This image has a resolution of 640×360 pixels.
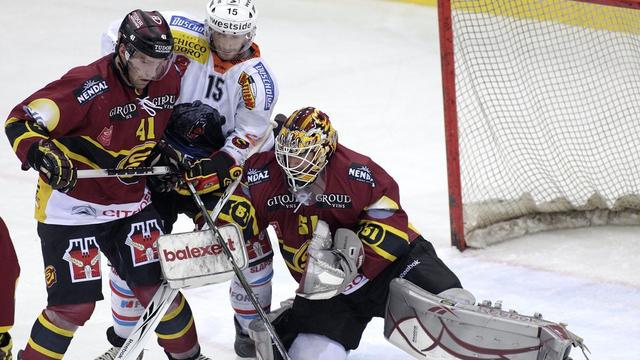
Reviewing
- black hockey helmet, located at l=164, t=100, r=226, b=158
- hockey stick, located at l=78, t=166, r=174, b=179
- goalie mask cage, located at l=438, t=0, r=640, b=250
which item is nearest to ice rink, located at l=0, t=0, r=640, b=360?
goalie mask cage, located at l=438, t=0, r=640, b=250

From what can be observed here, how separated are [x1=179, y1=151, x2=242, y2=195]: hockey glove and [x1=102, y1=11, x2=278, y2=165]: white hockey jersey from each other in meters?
0.11

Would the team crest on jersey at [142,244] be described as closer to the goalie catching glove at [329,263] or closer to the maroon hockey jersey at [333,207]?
the maroon hockey jersey at [333,207]

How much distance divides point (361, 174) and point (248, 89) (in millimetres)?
507

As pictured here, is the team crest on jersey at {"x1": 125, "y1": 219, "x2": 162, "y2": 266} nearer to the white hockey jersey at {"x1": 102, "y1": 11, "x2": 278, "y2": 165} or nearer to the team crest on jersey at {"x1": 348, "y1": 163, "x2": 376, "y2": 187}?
the white hockey jersey at {"x1": 102, "y1": 11, "x2": 278, "y2": 165}

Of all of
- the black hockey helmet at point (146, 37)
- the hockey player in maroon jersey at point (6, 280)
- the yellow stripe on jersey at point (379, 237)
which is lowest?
the hockey player in maroon jersey at point (6, 280)

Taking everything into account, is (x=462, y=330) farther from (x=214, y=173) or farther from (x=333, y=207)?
(x=214, y=173)

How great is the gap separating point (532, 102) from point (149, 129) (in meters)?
2.40

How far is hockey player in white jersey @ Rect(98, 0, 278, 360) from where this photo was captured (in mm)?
3561

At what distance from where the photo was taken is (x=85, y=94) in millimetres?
3143

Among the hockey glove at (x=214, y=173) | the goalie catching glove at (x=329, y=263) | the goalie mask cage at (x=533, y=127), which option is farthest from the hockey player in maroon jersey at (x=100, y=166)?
the goalie mask cage at (x=533, y=127)

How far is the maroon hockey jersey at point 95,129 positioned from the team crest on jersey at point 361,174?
0.59 metres

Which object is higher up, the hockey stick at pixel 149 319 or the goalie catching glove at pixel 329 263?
the goalie catching glove at pixel 329 263

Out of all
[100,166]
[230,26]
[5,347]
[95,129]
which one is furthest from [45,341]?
[230,26]

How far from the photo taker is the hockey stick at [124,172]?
3162 millimetres
